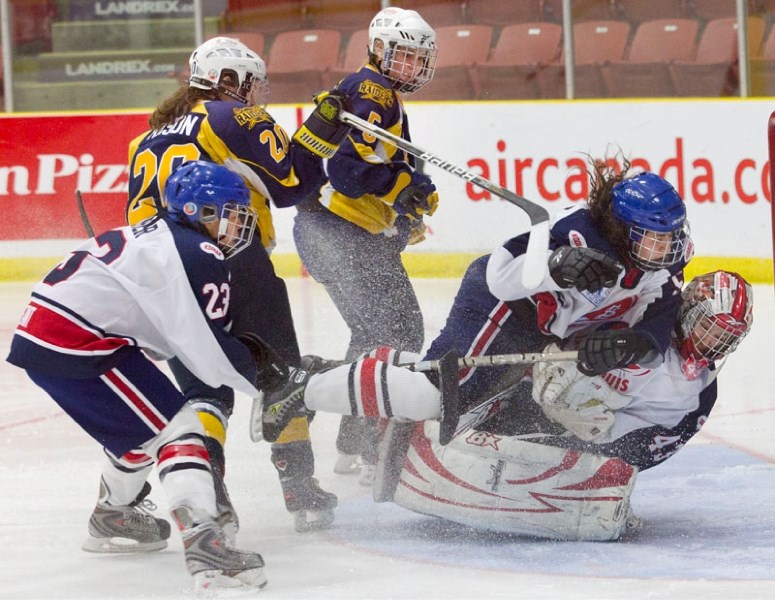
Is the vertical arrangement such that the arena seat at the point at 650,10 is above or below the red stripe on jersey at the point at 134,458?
above

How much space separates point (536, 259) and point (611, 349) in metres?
0.24

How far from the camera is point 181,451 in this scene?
256 cm

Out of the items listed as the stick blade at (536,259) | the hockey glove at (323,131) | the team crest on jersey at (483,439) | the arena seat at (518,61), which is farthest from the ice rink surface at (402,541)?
the arena seat at (518,61)

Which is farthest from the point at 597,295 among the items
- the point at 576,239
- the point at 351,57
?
the point at 351,57

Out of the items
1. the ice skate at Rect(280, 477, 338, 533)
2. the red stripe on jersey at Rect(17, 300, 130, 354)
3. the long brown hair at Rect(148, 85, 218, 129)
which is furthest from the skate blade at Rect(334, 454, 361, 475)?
the red stripe on jersey at Rect(17, 300, 130, 354)

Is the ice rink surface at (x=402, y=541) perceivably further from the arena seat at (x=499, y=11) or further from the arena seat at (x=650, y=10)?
the arena seat at (x=499, y=11)

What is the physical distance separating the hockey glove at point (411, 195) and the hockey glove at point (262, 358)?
82cm

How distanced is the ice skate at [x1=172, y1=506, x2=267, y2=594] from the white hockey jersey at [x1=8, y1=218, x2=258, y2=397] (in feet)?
0.87

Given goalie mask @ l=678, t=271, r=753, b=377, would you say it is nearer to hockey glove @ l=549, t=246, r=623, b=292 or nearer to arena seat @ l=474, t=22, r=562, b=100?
hockey glove @ l=549, t=246, r=623, b=292

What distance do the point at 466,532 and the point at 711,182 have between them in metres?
3.38

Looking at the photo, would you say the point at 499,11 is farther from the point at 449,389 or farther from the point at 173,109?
the point at 449,389

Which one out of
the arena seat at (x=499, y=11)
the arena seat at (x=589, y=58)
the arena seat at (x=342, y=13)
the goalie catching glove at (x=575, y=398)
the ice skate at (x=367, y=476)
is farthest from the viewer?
the arena seat at (x=342, y=13)

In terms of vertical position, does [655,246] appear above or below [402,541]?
above

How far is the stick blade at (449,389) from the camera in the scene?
288 cm
